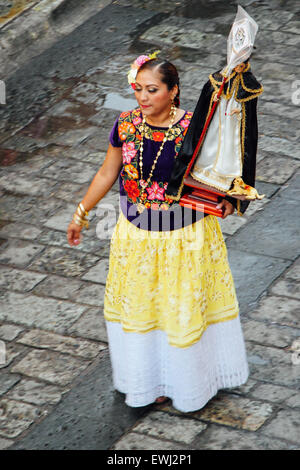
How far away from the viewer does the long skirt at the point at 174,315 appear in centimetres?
476

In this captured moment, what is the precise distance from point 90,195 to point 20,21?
575 cm

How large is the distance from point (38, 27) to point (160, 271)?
6.05m

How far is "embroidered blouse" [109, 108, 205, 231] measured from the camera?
181 inches

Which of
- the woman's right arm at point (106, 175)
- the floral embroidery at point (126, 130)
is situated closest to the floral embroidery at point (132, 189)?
the woman's right arm at point (106, 175)

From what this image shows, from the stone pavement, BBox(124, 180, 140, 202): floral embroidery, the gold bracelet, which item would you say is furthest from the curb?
BBox(124, 180, 140, 202): floral embroidery

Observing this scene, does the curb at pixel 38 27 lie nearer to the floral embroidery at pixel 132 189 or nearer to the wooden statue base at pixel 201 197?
the floral embroidery at pixel 132 189

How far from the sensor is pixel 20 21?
396 inches

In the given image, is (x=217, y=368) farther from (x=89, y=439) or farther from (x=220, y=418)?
(x=89, y=439)

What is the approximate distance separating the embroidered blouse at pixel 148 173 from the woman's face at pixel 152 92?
13cm

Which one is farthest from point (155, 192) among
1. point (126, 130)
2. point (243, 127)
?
point (243, 127)

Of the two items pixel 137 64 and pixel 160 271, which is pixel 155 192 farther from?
pixel 137 64

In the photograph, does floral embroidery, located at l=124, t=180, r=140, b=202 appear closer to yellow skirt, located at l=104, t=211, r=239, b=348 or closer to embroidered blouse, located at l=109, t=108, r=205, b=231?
embroidered blouse, located at l=109, t=108, r=205, b=231

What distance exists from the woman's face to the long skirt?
26.7 inches

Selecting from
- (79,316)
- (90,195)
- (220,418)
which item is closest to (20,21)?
(79,316)
